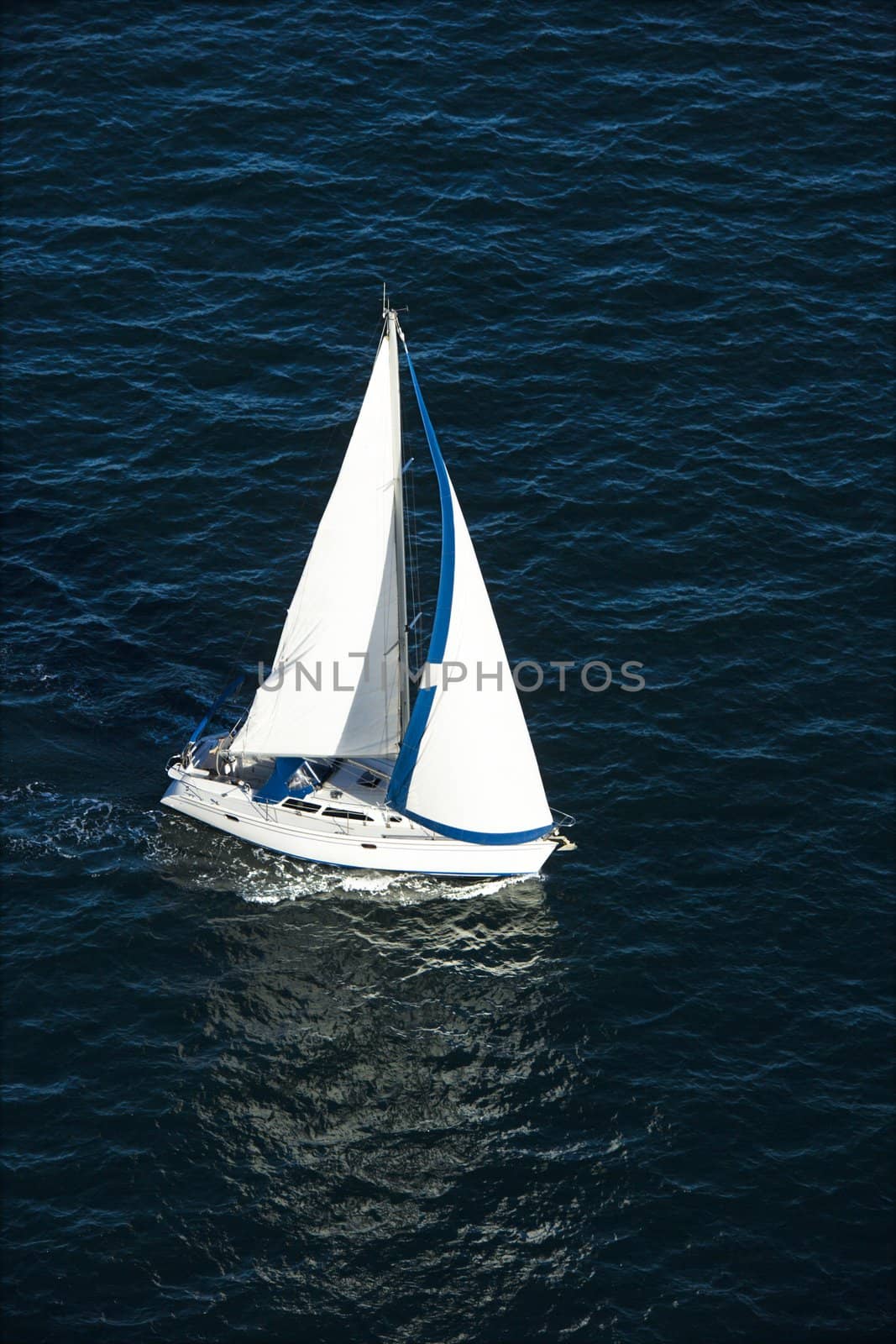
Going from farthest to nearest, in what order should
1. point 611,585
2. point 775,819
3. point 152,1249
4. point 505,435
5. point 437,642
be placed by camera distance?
point 505,435 → point 611,585 → point 775,819 → point 437,642 → point 152,1249

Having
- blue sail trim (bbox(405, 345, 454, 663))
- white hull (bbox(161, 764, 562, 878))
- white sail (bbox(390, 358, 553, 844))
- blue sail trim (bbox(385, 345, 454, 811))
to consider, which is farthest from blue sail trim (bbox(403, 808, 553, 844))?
blue sail trim (bbox(405, 345, 454, 663))

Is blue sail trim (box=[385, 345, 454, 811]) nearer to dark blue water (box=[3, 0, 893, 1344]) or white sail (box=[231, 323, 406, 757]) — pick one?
white sail (box=[231, 323, 406, 757])

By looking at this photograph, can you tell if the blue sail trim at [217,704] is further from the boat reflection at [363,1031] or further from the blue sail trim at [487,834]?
the blue sail trim at [487,834]

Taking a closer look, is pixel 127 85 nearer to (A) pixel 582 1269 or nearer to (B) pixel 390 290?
(B) pixel 390 290

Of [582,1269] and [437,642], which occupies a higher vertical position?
[437,642]

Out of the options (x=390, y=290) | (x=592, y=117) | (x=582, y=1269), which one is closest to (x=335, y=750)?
(x=582, y=1269)

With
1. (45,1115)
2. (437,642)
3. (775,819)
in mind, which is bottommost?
(45,1115)

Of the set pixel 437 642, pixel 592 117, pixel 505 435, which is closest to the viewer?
pixel 437 642

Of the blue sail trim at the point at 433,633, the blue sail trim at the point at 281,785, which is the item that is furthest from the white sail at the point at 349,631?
the blue sail trim at the point at 433,633
